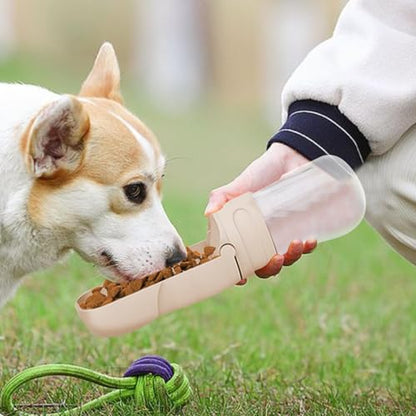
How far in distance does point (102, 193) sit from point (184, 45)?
624 inches

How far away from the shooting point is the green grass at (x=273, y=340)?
103 inches

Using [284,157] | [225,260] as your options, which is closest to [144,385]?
[225,260]

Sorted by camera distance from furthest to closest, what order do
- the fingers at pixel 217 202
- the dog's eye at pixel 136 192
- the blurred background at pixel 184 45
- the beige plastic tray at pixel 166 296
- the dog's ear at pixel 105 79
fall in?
the blurred background at pixel 184 45 < the dog's ear at pixel 105 79 < the dog's eye at pixel 136 192 < the fingers at pixel 217 202 < the beige plastic tray at pixel 166 296

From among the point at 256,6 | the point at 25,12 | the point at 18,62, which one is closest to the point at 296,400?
the point at 18,62

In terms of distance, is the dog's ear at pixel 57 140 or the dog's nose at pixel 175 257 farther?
the dog's nose at pixel 175 257

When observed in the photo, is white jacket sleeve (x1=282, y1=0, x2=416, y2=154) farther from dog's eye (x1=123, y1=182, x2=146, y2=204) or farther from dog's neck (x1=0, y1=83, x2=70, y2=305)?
dog's neck (x1=0, y1=83, x2=70, y2=305)

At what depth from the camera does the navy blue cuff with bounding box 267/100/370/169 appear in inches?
92.4

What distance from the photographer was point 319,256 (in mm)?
4730

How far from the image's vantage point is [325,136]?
7.70ft

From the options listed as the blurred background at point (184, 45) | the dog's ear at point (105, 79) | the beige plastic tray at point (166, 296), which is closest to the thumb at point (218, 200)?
the beige plastic tray at point (166, 296)

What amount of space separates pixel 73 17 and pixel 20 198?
15.9m

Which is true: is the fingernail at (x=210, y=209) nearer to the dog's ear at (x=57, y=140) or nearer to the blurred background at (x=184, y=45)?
the dog's ear at (x=57, y=140)

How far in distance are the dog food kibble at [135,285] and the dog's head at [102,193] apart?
0.22 feet

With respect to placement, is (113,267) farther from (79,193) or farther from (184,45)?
(184,45)
